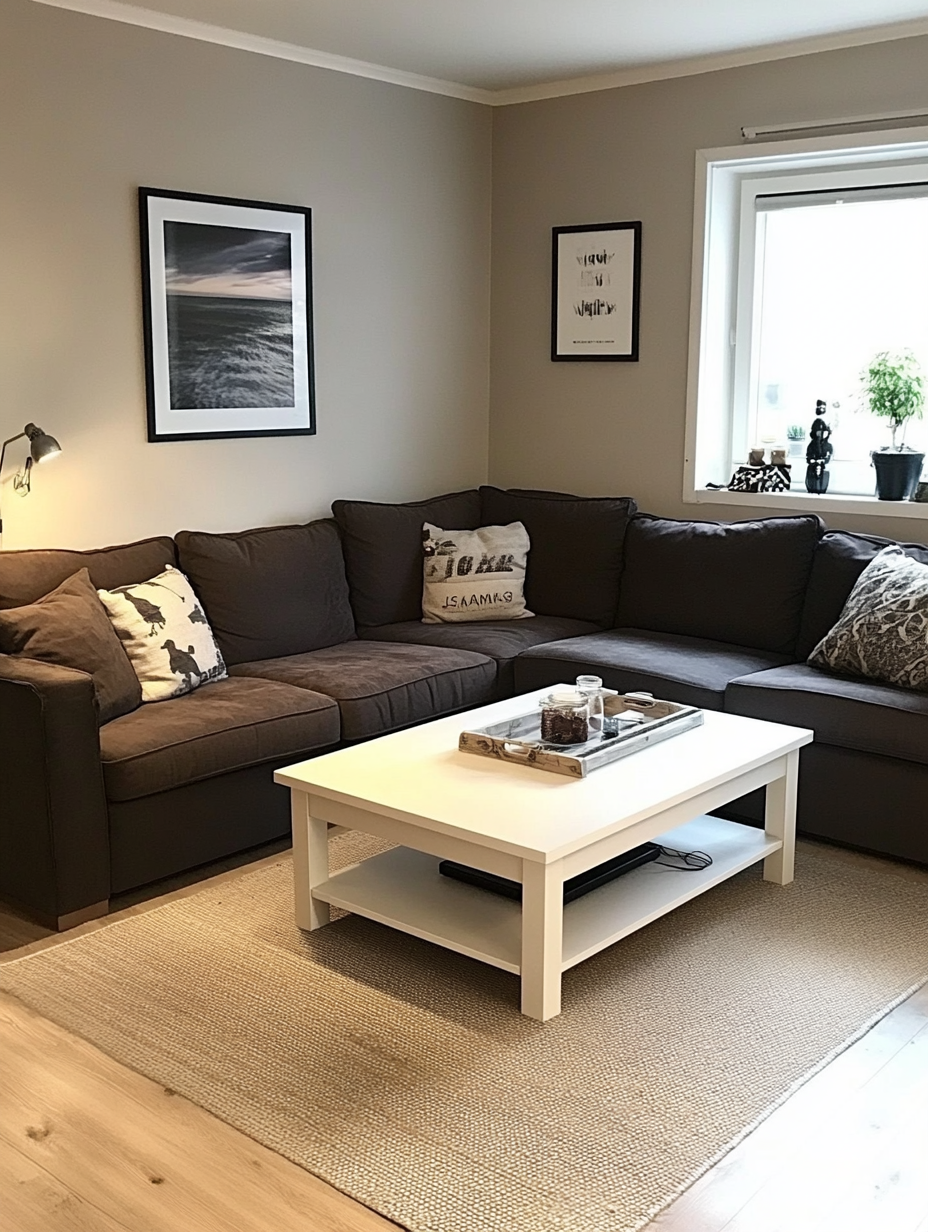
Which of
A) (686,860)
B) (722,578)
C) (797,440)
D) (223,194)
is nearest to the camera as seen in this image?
(686,860)

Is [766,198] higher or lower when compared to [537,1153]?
higher

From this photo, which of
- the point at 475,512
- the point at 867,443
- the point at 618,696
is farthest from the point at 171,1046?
the point at 867,443

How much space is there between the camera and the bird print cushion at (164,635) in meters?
3.64

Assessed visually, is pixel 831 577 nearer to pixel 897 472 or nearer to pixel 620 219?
pixel 897 472

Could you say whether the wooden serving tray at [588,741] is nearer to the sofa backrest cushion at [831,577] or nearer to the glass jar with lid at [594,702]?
the glass jar with lid at [594,702]

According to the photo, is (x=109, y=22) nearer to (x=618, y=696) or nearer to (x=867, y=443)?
(x=618, y=696)

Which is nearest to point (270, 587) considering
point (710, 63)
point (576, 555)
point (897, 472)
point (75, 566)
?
point (75, 566)

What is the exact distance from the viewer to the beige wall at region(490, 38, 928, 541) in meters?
4.48

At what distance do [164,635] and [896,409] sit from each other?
8.81 feet

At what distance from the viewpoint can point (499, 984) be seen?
9.46 ft

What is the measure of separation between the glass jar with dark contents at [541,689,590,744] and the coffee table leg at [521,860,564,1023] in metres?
0.56

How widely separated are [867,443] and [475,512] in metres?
1.54

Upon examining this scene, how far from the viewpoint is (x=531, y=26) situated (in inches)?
164

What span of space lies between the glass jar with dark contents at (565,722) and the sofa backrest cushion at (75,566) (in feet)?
4.92
